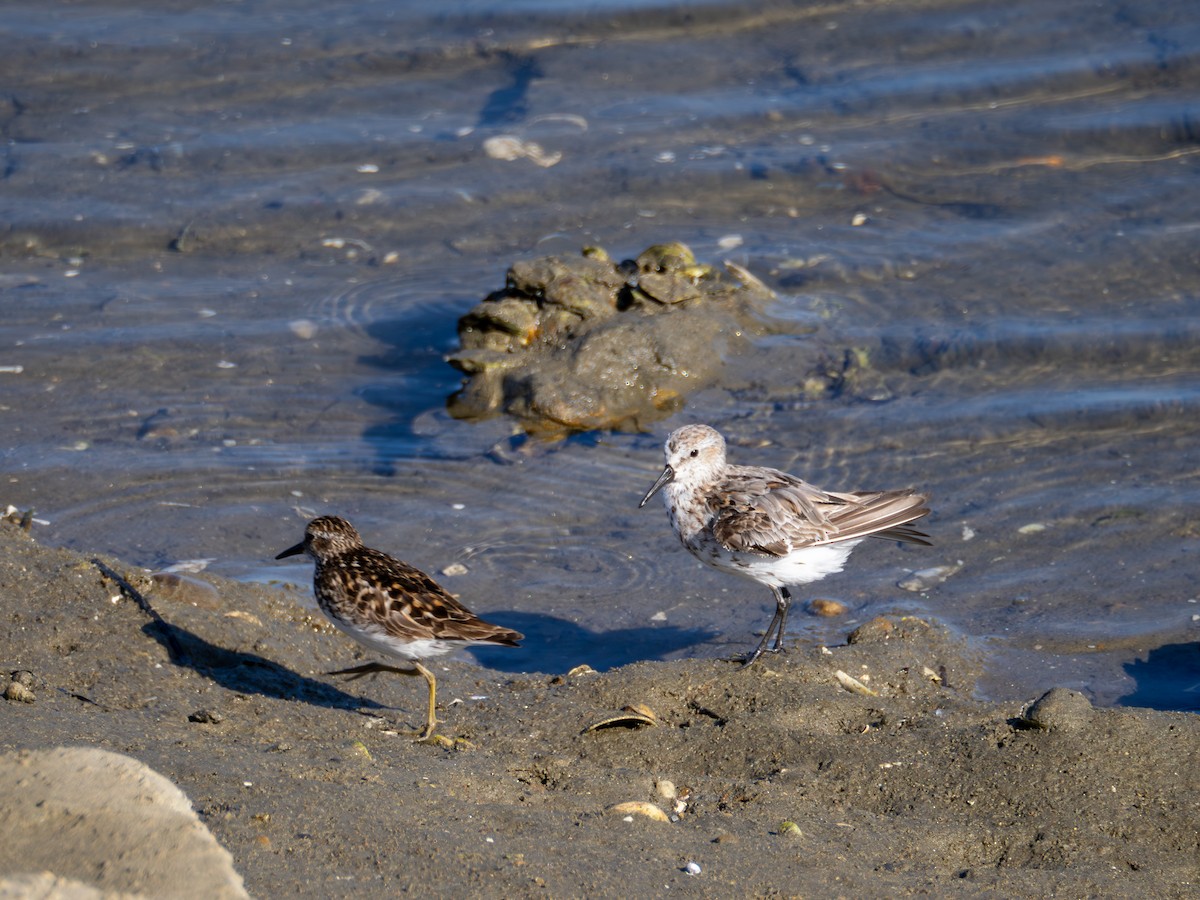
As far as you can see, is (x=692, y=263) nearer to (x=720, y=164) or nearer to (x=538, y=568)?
(x=720, y=164)

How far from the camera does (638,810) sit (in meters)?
4.77

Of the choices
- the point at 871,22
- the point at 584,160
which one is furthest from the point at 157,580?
the point at 871,22

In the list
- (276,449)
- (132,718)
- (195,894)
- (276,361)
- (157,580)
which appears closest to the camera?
(195,894)

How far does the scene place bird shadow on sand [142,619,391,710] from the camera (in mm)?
5832

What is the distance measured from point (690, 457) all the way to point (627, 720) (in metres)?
1.72

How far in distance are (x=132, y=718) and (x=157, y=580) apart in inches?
50.8

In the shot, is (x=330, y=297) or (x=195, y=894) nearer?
(x=195, y=894)

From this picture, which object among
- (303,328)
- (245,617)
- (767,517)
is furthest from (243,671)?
(303,328)

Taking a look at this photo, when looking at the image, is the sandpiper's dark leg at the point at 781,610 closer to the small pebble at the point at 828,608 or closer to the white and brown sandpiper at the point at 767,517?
the white and brown sandpiper at the point at 767,517

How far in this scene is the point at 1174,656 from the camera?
693cm

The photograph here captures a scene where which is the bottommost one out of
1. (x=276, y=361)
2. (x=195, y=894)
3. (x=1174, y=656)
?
(x=1174, y=656)

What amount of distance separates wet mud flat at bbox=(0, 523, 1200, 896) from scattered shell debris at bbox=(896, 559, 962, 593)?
2.87 ft

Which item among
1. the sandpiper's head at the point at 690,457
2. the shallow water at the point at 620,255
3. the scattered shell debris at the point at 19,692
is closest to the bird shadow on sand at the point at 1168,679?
the shallow water at the point at 620,255

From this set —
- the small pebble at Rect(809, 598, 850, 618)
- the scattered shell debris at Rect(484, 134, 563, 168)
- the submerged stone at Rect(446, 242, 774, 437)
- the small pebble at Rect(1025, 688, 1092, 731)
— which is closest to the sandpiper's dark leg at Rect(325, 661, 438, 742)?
the small pebble at Rect(809, 598, 850, 618)
